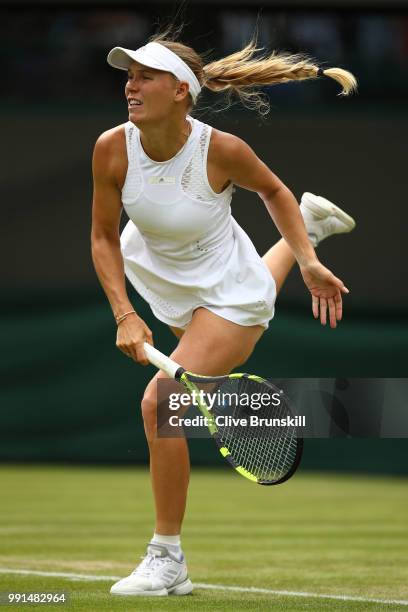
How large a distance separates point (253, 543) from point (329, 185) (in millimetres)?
6497

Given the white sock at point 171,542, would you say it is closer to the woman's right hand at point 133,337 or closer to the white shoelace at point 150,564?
the white shoelace at point 150,564

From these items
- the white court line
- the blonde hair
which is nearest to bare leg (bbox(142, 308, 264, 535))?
the white court line

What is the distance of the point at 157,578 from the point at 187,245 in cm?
123

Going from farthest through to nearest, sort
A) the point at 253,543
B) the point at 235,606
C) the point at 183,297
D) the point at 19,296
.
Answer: the point at 19,296
the point at 253,543
the point at 183,297
the point at 235,606

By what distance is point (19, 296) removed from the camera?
506 inches

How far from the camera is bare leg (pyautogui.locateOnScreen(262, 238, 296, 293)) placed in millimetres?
5535

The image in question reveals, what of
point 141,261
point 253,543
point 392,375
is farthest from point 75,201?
point 141,261

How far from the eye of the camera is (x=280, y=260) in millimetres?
5574

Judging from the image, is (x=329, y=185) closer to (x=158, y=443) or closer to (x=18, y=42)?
(x=18, y=42)

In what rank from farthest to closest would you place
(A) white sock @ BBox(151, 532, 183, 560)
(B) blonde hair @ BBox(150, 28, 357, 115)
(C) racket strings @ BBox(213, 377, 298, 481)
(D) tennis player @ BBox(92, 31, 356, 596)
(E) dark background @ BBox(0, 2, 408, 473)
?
(E) dark background @ BBox(0, 2, 408, 473) → (B) blonde hair @ BBox(150, 28, 357, 115) → (A) white sock @ BBox(151, 532, 183, 560) → (D) tennis player @ BBox(92, 31, 356, 596) → (C) racket strings @ BBox(213, 377, 298, 481)

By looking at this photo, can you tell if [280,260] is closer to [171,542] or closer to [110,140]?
[110,140]

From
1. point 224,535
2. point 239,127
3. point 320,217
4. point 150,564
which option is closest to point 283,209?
point 320,217

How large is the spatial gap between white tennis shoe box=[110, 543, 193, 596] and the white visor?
1711 millimetres

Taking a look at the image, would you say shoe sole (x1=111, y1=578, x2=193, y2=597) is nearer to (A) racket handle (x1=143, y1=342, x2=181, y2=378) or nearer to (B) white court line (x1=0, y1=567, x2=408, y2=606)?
(B) white court line (x1=0, y1=567, x2=408, y2=606)
